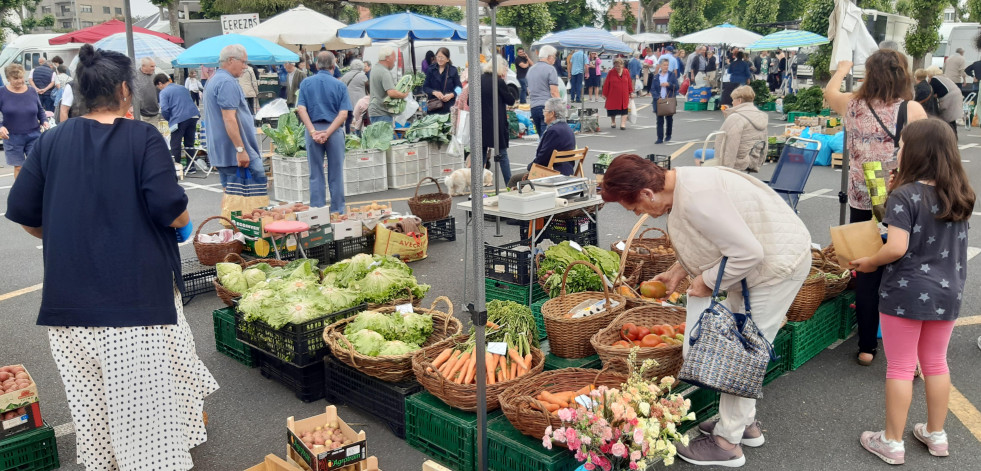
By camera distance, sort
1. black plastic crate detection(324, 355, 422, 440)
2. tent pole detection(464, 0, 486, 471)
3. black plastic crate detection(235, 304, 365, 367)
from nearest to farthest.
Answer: tent pole detection(464, 0, 486, 471)
black plastic crate detection(324, 355, 422, 440)
black plastic crate detection(235, 304, 365, 367)

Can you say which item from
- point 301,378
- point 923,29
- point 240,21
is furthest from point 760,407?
point 240,21

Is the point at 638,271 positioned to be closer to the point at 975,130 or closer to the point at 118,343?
the point at 118,343

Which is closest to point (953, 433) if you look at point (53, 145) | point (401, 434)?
point (401, 434)

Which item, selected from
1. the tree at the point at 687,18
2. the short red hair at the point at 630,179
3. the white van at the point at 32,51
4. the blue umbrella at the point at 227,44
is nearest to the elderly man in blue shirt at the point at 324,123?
the blue umbrella at the point at 227,44

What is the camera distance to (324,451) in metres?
3.45

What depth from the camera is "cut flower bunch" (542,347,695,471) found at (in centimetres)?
314

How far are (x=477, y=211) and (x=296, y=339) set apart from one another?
184cm

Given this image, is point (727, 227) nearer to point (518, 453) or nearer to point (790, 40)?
point (518, 453)

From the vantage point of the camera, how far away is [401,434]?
419 cm

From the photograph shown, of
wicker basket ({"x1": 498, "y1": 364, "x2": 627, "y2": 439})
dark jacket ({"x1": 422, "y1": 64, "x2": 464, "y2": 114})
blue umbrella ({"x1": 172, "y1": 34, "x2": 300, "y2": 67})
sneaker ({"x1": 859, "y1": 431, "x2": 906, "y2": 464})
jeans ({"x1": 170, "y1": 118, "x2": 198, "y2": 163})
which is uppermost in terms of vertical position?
blue umbrella ({"x1": 172, "y1": 34, "x2": 300, "y2": 67})

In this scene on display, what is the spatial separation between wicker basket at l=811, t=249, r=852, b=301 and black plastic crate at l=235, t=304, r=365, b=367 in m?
3.14

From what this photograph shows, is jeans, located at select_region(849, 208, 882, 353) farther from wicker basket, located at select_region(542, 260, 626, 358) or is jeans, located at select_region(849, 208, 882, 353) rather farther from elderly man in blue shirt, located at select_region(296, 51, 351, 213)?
elderly man in blue shirt, located at select_region(296, 51, 351, 213)

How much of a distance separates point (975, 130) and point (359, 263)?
17.0 m

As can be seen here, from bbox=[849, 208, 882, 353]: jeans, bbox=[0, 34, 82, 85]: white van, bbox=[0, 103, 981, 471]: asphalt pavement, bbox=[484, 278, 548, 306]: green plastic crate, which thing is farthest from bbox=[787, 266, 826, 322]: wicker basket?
bbox=[0, 34, 82, 85]: white van
